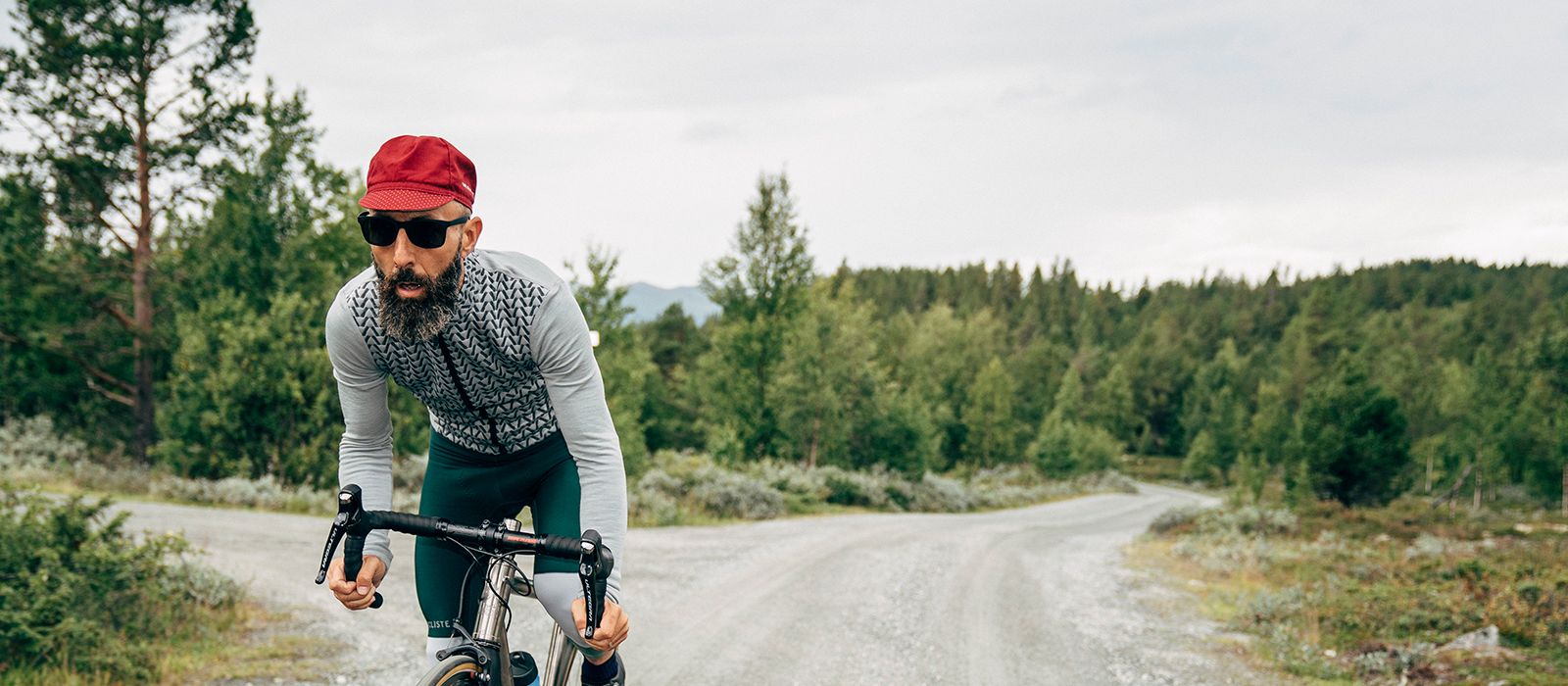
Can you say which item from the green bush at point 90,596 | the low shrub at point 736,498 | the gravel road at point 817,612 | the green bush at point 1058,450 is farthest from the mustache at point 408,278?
the green bush at point 1058,450

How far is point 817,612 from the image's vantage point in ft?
26.8

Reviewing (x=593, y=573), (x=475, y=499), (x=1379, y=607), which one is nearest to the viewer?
(x=593, y=573)

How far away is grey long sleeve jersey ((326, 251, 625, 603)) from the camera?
2369mm

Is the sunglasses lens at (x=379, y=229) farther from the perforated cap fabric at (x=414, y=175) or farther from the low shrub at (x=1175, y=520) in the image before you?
the low shrub at (x=1175, y=520)

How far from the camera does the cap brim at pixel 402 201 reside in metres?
2.17

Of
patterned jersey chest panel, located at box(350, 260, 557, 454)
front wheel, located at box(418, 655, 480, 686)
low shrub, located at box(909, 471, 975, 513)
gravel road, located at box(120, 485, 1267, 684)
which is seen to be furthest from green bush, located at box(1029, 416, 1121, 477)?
front wheel, located at box(418, 655, 480, 686)

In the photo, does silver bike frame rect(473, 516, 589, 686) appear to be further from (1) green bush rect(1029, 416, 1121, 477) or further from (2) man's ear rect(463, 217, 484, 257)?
(1) green bush rect(1029, 416, 1121, 477)

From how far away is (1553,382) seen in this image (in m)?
61.0

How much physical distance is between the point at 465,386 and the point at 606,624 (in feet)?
2.71

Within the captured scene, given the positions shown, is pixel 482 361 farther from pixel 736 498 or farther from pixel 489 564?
pixel 736 498

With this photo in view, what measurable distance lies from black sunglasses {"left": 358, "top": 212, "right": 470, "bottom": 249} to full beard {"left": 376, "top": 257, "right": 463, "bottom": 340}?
8 cm

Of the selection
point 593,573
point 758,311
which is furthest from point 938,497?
point 593,573

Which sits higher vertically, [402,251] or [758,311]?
[758,311]

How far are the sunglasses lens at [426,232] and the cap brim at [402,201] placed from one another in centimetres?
6
